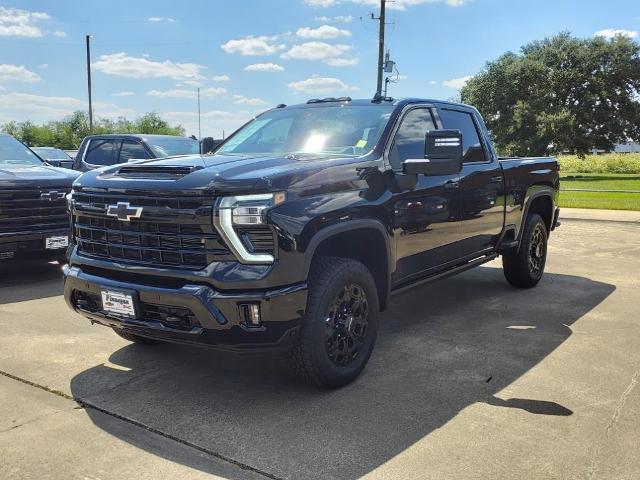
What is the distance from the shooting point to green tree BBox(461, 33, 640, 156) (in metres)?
38.2

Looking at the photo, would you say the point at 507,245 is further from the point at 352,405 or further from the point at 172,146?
the point at 172,146

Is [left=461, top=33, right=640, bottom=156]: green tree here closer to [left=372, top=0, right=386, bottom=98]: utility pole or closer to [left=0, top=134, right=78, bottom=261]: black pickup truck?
[left=372, top=0, right=386, bottom=98]: utility pole

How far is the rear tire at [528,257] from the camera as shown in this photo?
6637mm

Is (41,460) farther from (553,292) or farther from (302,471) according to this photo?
(553,292)

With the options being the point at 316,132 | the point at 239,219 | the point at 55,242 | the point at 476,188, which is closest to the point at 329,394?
the point at 239,219

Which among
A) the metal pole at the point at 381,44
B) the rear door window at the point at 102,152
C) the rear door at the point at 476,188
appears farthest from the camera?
the metal pole at the point at 381,44

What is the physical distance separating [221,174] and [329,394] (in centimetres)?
152

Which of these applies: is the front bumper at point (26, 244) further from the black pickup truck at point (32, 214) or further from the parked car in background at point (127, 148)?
the parked car in background at point (127, 148)

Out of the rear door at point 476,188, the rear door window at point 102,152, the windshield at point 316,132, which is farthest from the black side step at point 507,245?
the rear door window at point 102,152

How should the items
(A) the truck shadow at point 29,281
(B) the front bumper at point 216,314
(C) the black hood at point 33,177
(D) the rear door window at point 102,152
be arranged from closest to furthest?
(B) the front bumper at point 216,314, (A) the truck shadow at point 29,281, (C) the black hood at point 33,177, (D) the rear door window at point 102,152

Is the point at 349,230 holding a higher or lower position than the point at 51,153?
lower

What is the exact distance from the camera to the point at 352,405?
3699 mm

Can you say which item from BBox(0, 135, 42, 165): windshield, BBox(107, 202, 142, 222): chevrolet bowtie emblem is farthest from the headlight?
BBox(0, 135, 42, 165): windshield

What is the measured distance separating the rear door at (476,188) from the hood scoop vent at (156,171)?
2.53 metres
